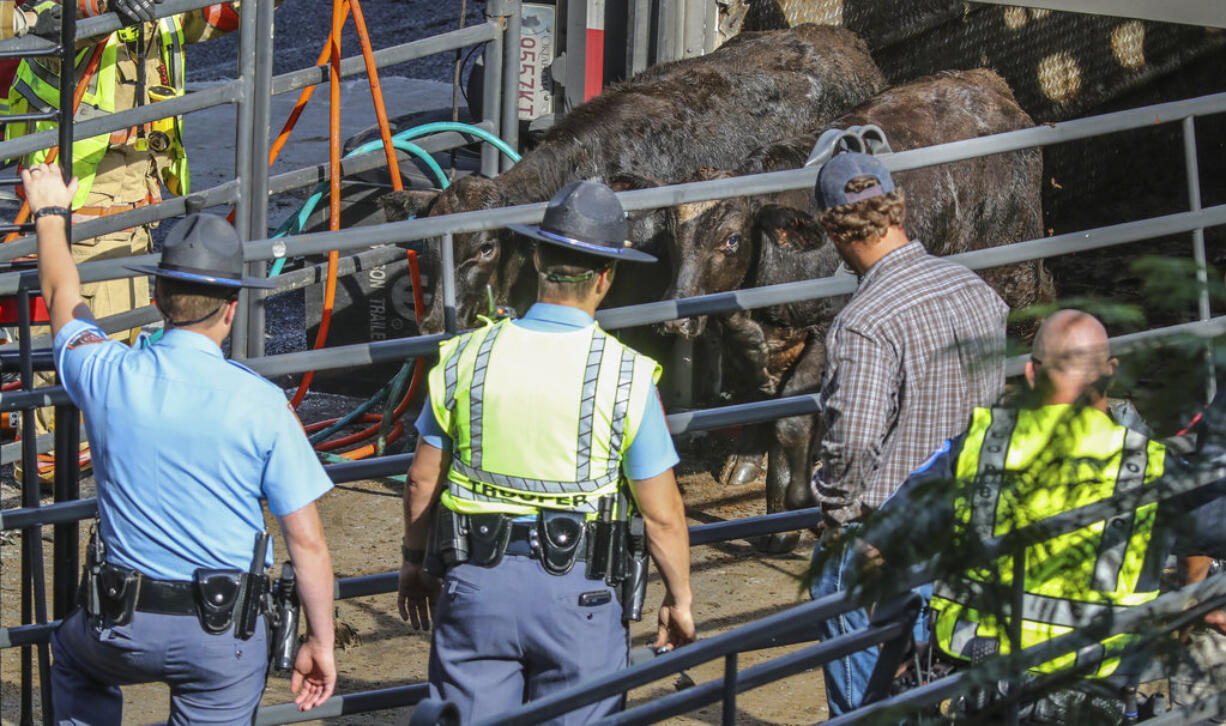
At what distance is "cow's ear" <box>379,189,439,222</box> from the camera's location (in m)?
7.92

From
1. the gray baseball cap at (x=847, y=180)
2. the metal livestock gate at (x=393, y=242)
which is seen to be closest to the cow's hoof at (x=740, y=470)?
the metal livestock gate at (x=393, y=242)

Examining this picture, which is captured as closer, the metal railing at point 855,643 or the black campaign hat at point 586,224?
the metal railing at point 855,643

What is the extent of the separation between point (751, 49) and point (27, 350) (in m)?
6.09

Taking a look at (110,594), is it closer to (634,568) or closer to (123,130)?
(634,568)

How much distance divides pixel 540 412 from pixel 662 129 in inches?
220

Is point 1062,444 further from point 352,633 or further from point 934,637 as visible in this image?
point 352,633

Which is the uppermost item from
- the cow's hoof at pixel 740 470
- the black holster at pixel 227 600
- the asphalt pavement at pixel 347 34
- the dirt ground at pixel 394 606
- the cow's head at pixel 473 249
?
the asphalt pavement at pixel 347 34

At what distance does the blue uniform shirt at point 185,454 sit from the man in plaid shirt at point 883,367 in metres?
1.30

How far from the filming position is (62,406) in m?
4.25

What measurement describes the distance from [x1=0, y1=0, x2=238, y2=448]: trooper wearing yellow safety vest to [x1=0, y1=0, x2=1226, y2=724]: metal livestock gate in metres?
0.71

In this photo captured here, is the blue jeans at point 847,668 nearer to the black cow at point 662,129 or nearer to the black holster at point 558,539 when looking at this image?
the black holster at point 558,539

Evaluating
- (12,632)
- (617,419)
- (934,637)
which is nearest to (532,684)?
(617,419)

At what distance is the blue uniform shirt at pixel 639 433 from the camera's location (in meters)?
3.65

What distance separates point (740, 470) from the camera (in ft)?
25.5
